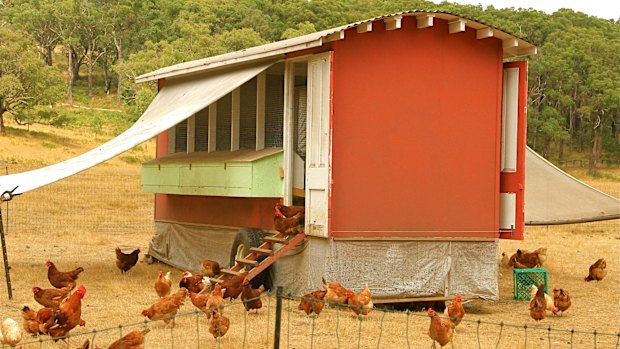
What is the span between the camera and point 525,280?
520 inches

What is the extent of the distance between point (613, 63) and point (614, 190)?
888 inches

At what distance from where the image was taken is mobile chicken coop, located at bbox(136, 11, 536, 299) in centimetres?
1146

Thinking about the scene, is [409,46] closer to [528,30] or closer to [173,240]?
[173,240]

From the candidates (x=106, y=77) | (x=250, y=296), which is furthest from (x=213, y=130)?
(x=106, y=77)

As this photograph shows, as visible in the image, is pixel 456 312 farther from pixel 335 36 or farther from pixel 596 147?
pixel 596 147

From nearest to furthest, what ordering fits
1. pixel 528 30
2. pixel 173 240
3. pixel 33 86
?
pixel 173 240 < pixel 33 86 < pixel 528 30

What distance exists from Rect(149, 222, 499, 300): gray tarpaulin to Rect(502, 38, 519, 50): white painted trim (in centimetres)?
250

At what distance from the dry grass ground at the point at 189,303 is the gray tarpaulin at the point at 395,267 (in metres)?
0.37

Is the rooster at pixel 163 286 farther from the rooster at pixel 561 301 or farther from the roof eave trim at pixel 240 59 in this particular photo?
the rooster at pixel 561 301

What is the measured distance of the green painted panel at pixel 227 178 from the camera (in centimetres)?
1234

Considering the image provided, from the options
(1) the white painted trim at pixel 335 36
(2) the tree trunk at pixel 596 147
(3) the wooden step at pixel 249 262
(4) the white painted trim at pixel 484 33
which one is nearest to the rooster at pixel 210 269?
(3) the wooden step at pixel 249 262

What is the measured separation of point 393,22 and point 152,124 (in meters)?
3.53

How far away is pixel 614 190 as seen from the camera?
34500 mm

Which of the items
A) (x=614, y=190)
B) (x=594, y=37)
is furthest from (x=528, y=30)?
(x=614, y=190)
